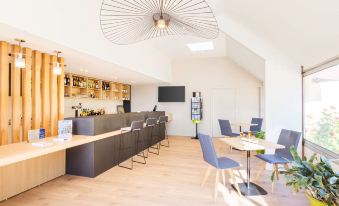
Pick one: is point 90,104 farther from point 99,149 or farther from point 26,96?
point 26,96

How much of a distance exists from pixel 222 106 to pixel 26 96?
6.87 m

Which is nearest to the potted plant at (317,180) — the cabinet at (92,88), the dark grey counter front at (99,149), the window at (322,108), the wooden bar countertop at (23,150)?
the window at (322,108)

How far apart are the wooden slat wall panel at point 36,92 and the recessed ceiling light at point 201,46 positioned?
450cm

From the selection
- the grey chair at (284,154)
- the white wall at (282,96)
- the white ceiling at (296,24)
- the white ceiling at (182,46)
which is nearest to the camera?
the white ceiling at (296,24)

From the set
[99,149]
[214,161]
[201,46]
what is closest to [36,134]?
[99,149]

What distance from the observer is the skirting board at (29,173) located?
2949 millimetres

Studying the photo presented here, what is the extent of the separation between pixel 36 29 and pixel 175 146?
5.18m

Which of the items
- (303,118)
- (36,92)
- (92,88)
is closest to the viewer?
(36,92)

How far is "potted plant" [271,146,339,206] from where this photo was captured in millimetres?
1808

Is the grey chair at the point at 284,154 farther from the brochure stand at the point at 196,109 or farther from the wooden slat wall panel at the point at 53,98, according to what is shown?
the brochure stand at the point at 196,109

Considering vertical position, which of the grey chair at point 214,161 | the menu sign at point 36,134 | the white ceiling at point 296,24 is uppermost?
the white ceiling at point 296,24

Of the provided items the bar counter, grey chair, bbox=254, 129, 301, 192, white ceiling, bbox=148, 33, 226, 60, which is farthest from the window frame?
the bar counter

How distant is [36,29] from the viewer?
8.64 ft

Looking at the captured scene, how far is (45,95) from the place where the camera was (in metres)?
3.55
